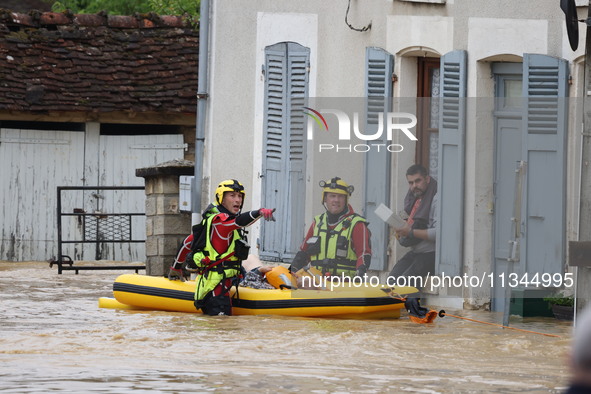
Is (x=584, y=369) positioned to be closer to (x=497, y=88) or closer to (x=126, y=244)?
(x=497, y=88)

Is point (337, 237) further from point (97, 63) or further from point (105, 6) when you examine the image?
point (105, 6)

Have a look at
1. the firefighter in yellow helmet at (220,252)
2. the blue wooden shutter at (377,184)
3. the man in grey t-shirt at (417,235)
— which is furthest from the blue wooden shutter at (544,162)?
the firefighter in yellow helmet at (220,252)

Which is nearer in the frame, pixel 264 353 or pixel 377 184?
pixel 264 353

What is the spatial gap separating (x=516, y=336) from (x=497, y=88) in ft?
11.4

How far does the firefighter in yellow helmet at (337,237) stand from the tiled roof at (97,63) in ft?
26.9

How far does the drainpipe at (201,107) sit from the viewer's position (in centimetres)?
1669

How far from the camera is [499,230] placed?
42.1ft

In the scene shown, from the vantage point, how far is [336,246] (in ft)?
41.0

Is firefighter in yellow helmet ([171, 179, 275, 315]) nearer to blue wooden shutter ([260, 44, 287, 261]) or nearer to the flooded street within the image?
the flooded street

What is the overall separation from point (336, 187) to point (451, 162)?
1595 millimetres

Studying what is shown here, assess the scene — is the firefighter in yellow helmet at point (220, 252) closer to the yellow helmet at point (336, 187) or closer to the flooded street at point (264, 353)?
the flooded street at point (264, 353)

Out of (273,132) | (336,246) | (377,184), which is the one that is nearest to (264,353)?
(336,246)

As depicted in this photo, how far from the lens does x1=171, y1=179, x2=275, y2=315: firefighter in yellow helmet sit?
12.9 m

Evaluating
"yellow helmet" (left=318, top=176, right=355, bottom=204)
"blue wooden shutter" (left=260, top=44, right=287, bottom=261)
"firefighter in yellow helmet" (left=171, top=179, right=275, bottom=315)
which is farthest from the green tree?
"yellow helmet" (left=318, top=176, right=355, bottom=204)
